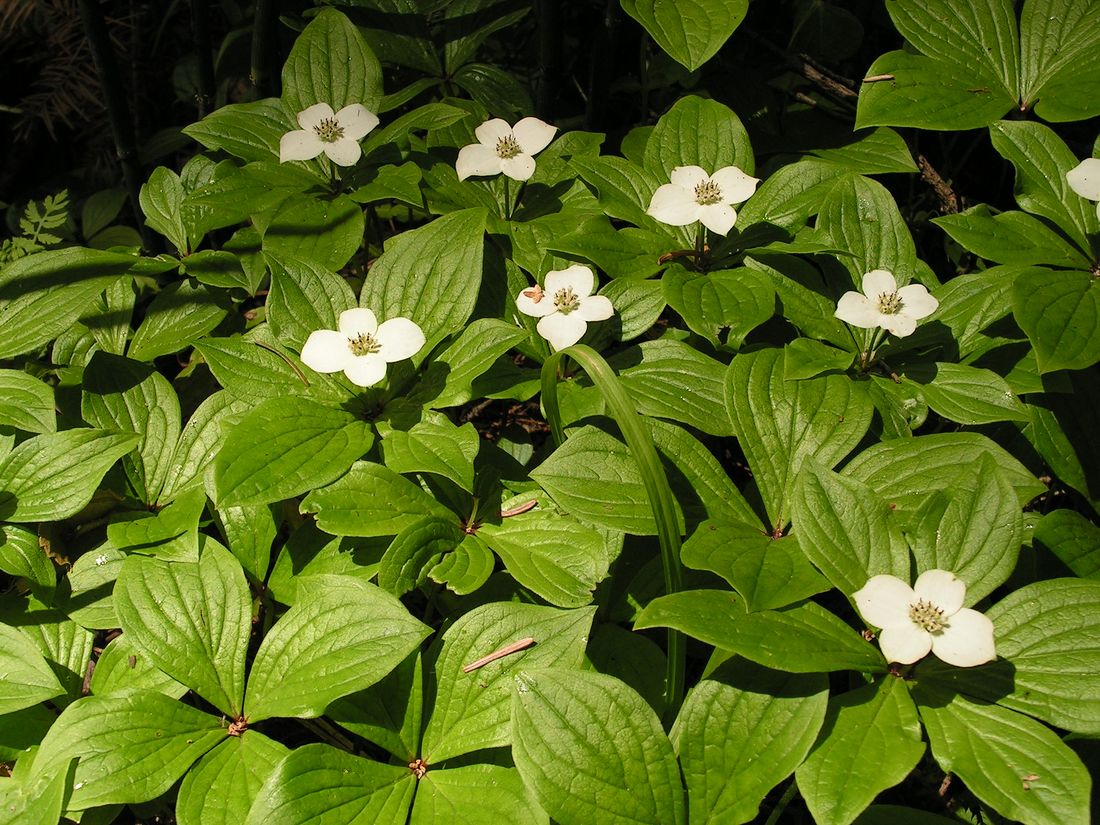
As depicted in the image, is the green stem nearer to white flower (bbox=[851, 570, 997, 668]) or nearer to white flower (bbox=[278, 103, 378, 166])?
white flower (bbox=[851, 570, 997, 668])

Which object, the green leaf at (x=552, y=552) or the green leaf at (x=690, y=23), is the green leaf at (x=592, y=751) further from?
the green leaf at (x=690, y=23)

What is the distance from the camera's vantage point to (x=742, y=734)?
137 centimetres

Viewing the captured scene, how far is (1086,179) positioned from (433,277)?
1305mm

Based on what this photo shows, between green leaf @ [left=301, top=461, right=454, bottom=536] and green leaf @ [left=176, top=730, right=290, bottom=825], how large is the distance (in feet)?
1.21

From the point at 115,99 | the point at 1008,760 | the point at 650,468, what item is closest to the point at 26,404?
the point at 115,99

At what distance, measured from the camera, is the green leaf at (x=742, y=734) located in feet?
4.34

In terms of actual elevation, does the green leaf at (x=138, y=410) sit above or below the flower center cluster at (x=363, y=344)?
below

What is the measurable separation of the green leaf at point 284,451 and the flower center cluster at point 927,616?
95 centimetres

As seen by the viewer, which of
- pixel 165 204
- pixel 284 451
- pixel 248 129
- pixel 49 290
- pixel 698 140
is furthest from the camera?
pixel 165 204

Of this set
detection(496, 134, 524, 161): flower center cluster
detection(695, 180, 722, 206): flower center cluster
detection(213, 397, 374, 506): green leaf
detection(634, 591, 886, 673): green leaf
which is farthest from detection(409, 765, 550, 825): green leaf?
detection(496, 134, 524, 161): flower center cluster

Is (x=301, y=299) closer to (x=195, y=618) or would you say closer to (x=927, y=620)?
(x=195, y=618)

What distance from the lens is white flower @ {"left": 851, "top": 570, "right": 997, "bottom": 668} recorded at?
129 cm

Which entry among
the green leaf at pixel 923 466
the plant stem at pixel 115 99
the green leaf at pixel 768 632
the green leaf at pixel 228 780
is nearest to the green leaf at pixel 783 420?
the green leaf at pixel 923 466

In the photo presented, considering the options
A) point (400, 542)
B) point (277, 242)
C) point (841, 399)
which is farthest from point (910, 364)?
point (277, 242)
